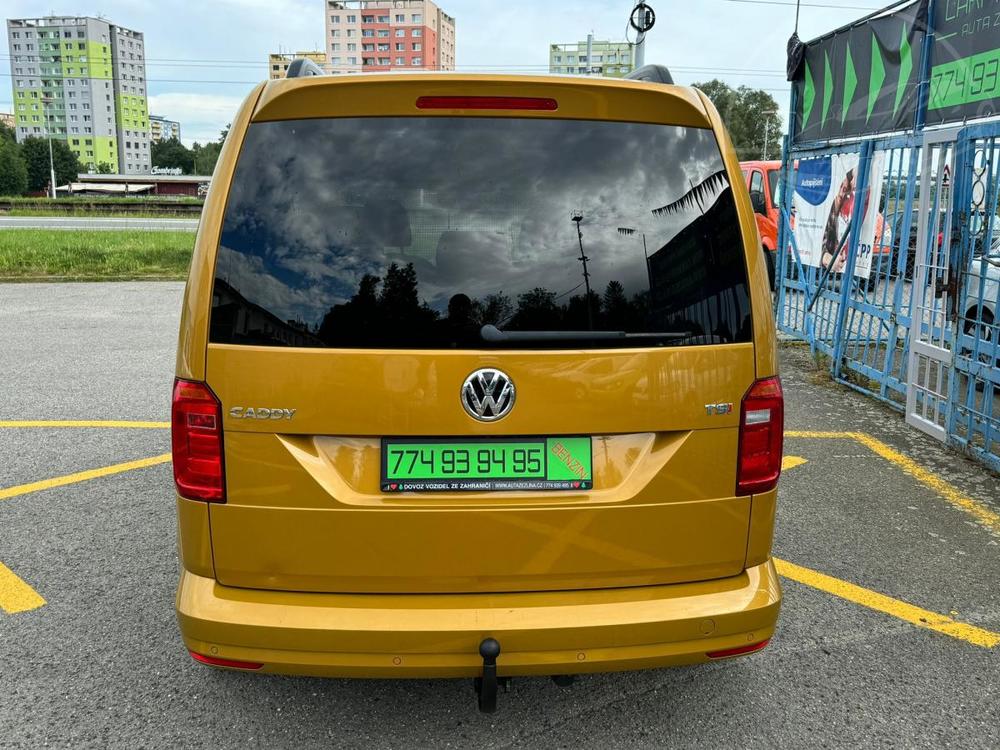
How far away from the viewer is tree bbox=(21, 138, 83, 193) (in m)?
100

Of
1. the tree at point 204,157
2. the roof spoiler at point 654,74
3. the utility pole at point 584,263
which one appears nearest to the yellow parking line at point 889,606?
the utility pole at point 584,263

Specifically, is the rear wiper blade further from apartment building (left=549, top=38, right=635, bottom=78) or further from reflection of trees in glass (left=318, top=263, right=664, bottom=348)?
apartment building (left=549, top=38, right=635, bottom=78)

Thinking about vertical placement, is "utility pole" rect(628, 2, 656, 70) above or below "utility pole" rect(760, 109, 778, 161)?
below

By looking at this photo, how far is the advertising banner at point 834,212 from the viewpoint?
7.06m

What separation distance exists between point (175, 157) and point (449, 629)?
149358mm

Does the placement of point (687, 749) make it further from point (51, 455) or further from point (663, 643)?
point (51, 455)

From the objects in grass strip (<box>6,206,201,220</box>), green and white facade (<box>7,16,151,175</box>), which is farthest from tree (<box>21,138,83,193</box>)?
grass strip (<box>6,206,201,220</box>)

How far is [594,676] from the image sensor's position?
2973 millimetres

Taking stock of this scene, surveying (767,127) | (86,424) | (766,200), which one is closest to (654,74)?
(86,424)

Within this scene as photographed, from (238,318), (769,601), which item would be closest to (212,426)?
(238,318)

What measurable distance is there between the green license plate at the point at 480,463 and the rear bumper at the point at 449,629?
319 mm

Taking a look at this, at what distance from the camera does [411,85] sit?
225 centimetres

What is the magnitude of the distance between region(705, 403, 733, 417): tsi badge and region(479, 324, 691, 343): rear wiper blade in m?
0.24

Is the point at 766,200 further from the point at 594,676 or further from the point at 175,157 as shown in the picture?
the point at 175,157
